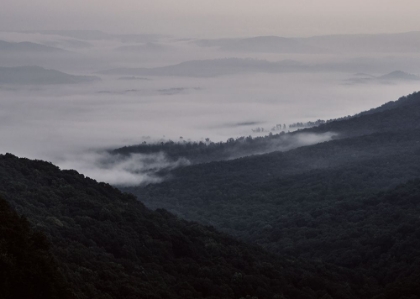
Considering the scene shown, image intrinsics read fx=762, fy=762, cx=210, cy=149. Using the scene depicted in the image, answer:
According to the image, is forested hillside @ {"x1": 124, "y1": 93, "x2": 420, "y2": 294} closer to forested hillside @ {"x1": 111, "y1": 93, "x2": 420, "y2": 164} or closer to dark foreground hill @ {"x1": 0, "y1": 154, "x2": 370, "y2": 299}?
forested hillside @ {"x1": 111, "y1": 93, "x2": 420, "y2": 164}

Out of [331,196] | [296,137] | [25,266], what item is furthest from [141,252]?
[296,137]

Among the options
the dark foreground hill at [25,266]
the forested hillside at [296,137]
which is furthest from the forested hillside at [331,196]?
the dark foreground hill at [25,266]

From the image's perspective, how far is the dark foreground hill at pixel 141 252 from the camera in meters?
29.7

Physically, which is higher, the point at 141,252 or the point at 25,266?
the point at 25,266

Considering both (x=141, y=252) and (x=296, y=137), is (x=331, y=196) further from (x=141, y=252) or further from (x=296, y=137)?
(x=296, y=137)

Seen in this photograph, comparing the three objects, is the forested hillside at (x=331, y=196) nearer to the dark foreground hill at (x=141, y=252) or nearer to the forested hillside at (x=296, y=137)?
the forested hillside at (x=296, y=137)

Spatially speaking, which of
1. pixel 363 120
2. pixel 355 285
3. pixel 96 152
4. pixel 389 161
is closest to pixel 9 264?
pixel 355 285

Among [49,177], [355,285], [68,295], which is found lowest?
[355,285]

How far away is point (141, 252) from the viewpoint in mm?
35281

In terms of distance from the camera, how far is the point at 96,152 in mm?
135000

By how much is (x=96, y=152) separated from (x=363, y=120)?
49.9 meters

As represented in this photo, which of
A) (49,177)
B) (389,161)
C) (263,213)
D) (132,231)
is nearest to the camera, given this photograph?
(132,231)

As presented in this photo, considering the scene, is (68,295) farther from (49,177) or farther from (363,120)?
(363,120)

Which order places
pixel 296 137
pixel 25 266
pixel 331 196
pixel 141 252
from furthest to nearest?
pixel 296 137 < pixel 331 196 < pixel 141 252 < pixel 25 266
